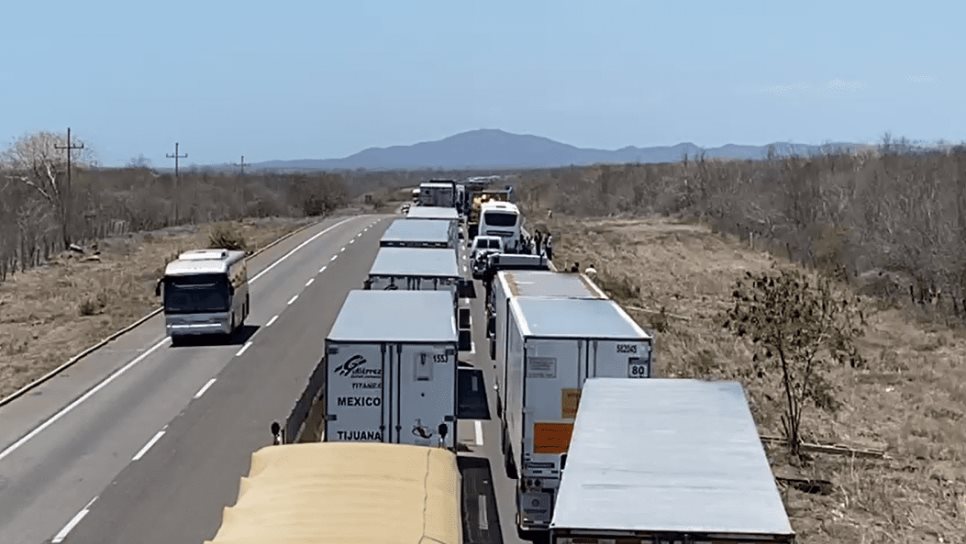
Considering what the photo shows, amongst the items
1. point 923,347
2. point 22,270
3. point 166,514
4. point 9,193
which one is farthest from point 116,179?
point 166,514

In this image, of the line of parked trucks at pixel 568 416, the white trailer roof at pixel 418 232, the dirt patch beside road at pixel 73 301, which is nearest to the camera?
the line of parked trucks at pixel 568 416

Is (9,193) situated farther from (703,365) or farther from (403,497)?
(403,497)

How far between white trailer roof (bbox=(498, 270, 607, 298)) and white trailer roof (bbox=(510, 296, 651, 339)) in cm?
221

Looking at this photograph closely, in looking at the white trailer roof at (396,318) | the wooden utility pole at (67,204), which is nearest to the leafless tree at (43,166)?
the wooden utility pole at (67,204)

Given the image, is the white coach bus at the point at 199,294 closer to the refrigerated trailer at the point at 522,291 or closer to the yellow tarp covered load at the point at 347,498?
the refrigerated trailer at the point at 522,291

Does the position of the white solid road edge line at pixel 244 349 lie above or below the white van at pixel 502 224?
below

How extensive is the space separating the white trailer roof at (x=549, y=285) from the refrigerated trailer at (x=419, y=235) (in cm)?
1023

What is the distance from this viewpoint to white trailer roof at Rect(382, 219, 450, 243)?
1548 inches

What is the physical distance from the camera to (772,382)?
104 ft

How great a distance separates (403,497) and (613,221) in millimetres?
96686

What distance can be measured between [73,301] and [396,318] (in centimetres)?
3317

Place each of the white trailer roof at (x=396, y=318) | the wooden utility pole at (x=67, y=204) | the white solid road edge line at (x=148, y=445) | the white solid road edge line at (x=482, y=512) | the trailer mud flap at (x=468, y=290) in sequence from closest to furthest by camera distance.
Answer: the white solid road edge line at (x=482, y=512)
the white trailer roof at (x=396, y=318)
the white solid road edge line at (x=148, y=445)
the trailer mud flap at (x=468, y=290)
the wooden utility pole at (x=67, y=204)

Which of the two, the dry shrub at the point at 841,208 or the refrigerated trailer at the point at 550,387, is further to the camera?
the dry shrub at the point at 841,208

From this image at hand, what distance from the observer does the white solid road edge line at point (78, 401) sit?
24.3 m
